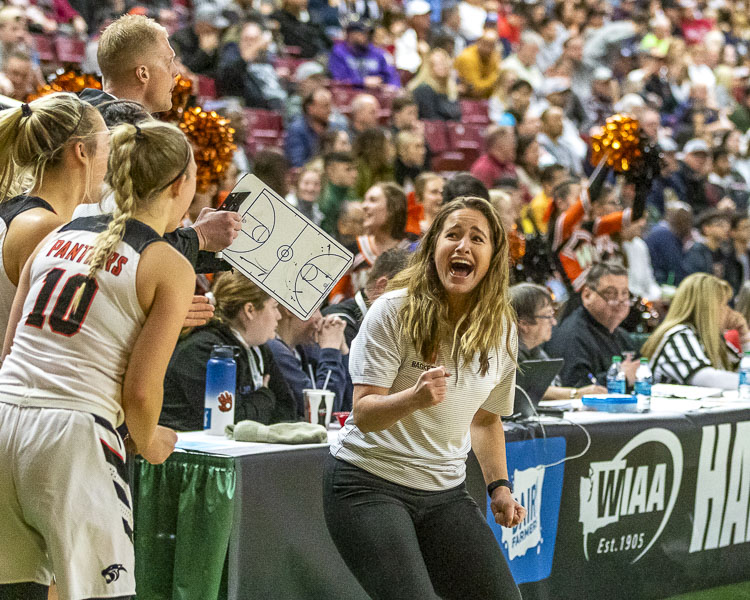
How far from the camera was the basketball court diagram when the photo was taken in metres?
3.20

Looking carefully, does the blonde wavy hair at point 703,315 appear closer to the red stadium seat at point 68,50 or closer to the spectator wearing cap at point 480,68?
the red stadium seat at point 68,50

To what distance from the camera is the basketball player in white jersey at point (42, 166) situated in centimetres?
267

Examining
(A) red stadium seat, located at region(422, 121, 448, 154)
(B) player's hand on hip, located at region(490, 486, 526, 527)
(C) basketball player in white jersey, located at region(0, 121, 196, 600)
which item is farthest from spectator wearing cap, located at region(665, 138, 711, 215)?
(C) basketball player in white jersey, located at region(0, 121, 196, 600)

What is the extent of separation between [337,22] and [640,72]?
15.1 ft

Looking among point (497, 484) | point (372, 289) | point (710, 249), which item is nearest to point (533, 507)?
point (372, 289)

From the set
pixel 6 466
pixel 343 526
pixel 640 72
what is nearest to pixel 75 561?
pixel 6 466

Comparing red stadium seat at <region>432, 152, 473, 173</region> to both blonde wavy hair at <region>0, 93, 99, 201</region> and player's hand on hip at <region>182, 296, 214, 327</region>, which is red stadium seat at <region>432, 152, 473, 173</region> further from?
blonde wavy hair at <region>0, 93, 99, 201</region>

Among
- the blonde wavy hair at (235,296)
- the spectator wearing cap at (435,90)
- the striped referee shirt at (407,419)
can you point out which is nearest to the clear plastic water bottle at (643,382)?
the blonde wavy hair at (235,296)

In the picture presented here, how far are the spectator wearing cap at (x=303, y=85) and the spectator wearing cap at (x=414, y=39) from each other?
9.22ft

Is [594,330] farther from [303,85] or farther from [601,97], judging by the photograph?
[601,97]

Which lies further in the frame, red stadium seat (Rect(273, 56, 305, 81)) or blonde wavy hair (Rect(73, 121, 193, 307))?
red stadium seat (Rect(273, 56, 305, 81))

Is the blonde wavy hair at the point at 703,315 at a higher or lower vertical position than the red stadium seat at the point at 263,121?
lower

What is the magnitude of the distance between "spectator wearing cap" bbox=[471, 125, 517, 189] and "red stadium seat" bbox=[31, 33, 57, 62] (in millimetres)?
3921

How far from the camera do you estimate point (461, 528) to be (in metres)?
2.81
